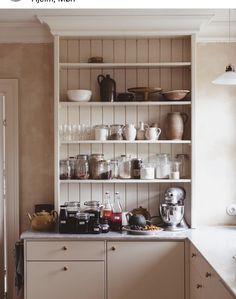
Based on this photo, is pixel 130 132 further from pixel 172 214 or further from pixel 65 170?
pixel 172 214

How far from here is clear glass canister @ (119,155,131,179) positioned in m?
3.89

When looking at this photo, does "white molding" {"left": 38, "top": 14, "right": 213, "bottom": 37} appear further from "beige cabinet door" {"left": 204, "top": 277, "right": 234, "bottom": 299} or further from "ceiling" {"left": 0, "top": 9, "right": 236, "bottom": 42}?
"beige cabinet door" {"left": 204, "top": 277, "right": 234, "bottom": 299}

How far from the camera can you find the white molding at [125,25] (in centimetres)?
358

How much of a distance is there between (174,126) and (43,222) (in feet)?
4.24

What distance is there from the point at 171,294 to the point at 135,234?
1.68ft

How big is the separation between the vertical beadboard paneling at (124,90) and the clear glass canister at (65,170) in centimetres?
12

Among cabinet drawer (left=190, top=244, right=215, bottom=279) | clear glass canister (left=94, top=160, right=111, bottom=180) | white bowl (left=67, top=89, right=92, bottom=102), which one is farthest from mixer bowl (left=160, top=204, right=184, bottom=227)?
white bowl (left=67, top=89, right=92, bottom=102)

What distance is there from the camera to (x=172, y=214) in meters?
3.67

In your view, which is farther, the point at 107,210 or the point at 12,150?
the point at 12,150

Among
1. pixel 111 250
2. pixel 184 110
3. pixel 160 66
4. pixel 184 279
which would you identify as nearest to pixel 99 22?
pixel 160 66

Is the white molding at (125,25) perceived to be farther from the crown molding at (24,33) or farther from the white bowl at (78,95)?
the white bowl at (78,95)

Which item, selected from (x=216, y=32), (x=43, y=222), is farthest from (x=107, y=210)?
(x=216, y=32)

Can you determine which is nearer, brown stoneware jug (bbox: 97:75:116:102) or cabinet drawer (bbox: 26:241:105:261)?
cabinet drawer (bbox: 26:241:105:261)

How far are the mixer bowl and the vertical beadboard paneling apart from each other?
289 mm
